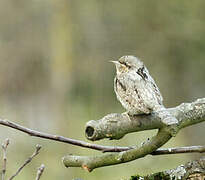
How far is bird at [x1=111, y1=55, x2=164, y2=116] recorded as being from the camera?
2330mm

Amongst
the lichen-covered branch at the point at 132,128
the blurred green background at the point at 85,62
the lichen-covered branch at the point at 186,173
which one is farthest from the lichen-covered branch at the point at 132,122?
the blurred green background at the point at 85,62

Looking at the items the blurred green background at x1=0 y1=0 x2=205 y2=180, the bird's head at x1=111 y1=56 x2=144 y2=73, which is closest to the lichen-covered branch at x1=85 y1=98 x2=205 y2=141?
the bird's head at x1=111 y1=56 x2=144 y2=73

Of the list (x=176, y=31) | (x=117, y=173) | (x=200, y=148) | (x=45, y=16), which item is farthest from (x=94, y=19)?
(x=200, y=148)

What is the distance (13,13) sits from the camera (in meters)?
10.9

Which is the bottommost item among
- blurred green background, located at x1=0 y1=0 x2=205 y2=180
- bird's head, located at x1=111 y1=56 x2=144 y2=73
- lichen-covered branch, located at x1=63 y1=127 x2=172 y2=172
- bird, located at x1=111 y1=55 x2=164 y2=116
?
lichen-covered branch, located at x1=63 y1=127 x2=172 y2=172

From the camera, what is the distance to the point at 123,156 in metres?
2.24

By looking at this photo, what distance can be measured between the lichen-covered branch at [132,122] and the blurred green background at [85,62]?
7.22 meters

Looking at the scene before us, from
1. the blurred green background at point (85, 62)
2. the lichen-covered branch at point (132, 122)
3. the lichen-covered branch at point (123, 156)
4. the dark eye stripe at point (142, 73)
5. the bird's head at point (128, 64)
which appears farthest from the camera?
the blurred green background at point (85, 62)

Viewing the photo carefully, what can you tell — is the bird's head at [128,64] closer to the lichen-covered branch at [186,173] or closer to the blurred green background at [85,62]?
the lichen-covered branch at [186,173]

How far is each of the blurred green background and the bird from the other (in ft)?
21.2

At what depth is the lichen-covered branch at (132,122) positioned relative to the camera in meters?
1.96

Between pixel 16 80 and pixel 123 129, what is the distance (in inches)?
364

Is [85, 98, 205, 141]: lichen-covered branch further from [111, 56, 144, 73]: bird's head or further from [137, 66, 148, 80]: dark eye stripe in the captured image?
[111, 56, 144, 73]: bird's head

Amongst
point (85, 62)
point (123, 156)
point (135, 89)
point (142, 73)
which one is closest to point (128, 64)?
point (142, 73)
